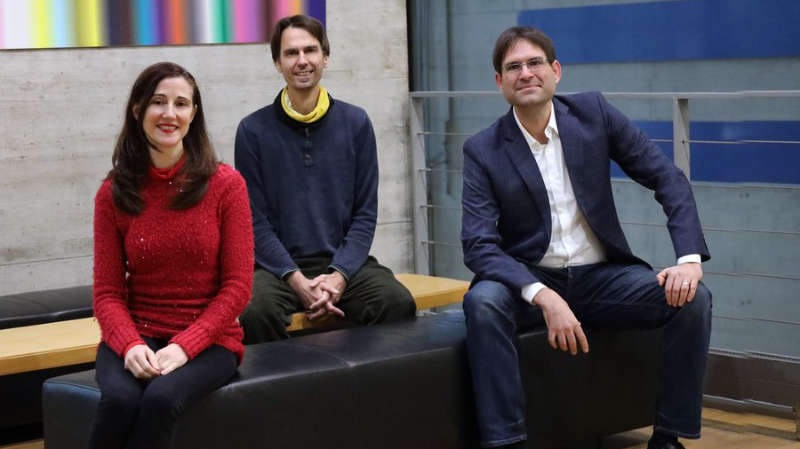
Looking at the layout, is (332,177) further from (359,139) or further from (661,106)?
(661,106)

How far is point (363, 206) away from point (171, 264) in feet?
3.43

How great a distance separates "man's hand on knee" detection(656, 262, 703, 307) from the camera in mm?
3080

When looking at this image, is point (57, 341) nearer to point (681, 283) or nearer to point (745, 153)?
point (681, 283)

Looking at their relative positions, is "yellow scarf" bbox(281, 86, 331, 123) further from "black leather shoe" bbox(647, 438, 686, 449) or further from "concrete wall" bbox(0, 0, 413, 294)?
"black leather shoe" bbox(647, 438, 686, 449)

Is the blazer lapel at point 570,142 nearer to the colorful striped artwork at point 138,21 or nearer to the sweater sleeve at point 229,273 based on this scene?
the sweater sleeve at point 229,273

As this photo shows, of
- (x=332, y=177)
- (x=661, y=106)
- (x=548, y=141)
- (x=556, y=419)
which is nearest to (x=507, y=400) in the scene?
(x=556, y=419)

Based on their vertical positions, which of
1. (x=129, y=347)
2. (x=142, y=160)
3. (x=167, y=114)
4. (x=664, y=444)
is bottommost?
(x=664, y=444)

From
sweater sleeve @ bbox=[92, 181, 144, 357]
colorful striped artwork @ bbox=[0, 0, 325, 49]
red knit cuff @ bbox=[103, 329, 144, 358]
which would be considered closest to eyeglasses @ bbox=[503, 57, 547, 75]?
sweater sleeve @ bbox=[92, 181, 144, 357]

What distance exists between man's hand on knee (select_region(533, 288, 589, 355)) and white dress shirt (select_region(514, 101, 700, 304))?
0.24 m

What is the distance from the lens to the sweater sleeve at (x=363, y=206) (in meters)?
3.65

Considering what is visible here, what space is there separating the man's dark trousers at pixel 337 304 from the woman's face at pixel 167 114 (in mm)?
725

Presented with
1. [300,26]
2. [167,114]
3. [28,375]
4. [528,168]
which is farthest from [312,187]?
[28,375]

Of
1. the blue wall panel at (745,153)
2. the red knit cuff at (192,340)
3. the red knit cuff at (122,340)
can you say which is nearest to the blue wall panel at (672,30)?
the blue wall panel at (745,153)

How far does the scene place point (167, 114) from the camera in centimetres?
280
